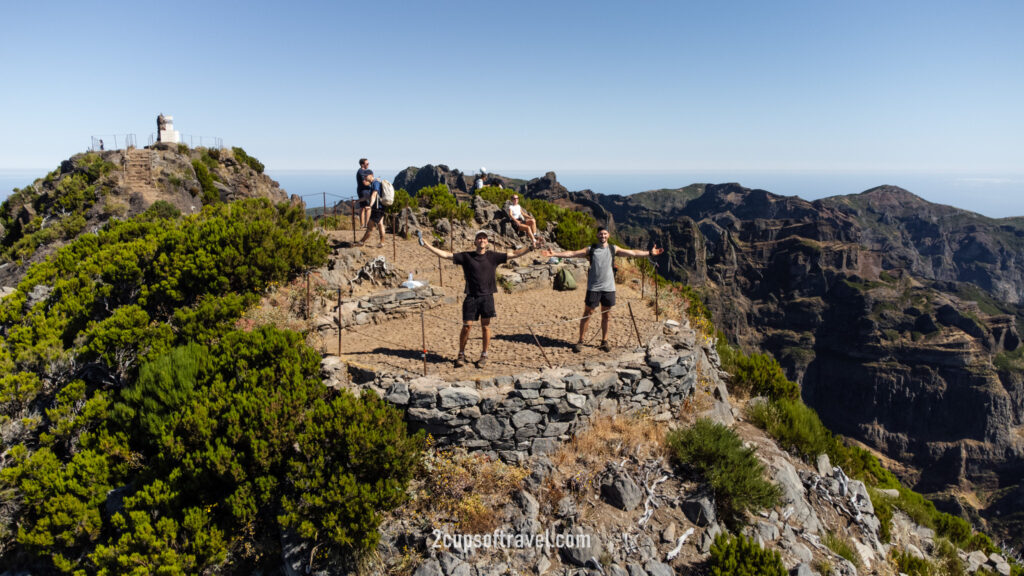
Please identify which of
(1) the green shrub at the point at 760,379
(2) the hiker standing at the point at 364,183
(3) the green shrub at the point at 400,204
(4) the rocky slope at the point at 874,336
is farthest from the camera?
(4) the rocky slope at the point at 874,336

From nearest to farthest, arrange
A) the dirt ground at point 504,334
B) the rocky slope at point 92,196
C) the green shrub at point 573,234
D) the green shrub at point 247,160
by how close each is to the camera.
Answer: the dirt ground at point 504,334
the green shrub at point 573,234
the rocky slope at point 92,196
the green shrub at point 247,160

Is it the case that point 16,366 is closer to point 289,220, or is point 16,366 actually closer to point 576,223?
point 289,220

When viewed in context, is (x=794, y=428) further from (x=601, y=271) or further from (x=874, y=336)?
(x=874, y=336)

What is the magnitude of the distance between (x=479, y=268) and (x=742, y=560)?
5821mm

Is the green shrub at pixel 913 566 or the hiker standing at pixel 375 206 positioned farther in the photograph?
the hiker standing at pixel 375 206

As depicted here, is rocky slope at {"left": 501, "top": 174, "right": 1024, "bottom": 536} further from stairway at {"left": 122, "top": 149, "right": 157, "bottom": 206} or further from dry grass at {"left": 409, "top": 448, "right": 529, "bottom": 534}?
dry grass at {"left": 409, "top": 448, "right": 529, "bottom": 534}

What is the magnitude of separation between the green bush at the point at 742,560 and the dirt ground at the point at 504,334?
3.63m

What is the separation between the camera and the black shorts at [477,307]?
28.5 feet

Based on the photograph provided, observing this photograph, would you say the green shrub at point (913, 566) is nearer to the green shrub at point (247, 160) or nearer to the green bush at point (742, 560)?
the green bush at point (742, 560)

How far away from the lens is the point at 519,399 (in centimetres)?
815

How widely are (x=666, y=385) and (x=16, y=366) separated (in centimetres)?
1494

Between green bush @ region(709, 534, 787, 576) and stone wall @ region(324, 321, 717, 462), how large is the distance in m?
2.71

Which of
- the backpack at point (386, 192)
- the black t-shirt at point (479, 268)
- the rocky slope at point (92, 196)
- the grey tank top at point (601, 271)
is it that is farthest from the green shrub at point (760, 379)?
the rocky slope at point (92, 196)

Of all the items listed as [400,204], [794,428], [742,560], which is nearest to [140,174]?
[400,204]
